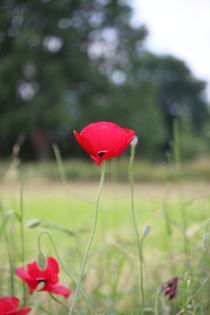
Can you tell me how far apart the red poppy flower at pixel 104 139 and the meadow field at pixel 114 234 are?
6 centimetres

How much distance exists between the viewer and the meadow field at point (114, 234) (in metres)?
0.37

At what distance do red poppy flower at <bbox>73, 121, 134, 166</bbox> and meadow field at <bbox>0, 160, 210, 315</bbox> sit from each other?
0.18 ft

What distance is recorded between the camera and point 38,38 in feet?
26.0

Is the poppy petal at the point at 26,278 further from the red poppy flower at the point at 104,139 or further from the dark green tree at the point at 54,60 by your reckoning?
the dark green tree at the point at 54,60

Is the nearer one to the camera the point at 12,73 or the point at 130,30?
the point at 12,73

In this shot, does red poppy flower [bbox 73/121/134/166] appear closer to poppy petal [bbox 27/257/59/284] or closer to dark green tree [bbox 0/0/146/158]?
poppy petal [bbox 27/257/59/284]

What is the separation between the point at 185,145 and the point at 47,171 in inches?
172

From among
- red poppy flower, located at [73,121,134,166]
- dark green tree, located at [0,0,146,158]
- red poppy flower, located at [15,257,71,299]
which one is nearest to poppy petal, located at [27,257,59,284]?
red poppy flower, located at [15,257,71,299]

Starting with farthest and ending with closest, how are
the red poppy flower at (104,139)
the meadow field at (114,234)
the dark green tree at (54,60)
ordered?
1. the dark green tree at (54,60)
2. the meadow field at (114,234)
3. the red poppy flower at (104,139)

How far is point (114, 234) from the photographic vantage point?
1.04 meters

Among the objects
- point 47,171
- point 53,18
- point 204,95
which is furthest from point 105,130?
point 204,95

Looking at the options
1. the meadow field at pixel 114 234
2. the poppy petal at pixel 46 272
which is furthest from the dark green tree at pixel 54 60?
the poppy petal at pixel 46 272

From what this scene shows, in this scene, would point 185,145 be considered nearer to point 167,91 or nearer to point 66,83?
point 66,83

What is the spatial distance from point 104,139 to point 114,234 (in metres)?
0.83
